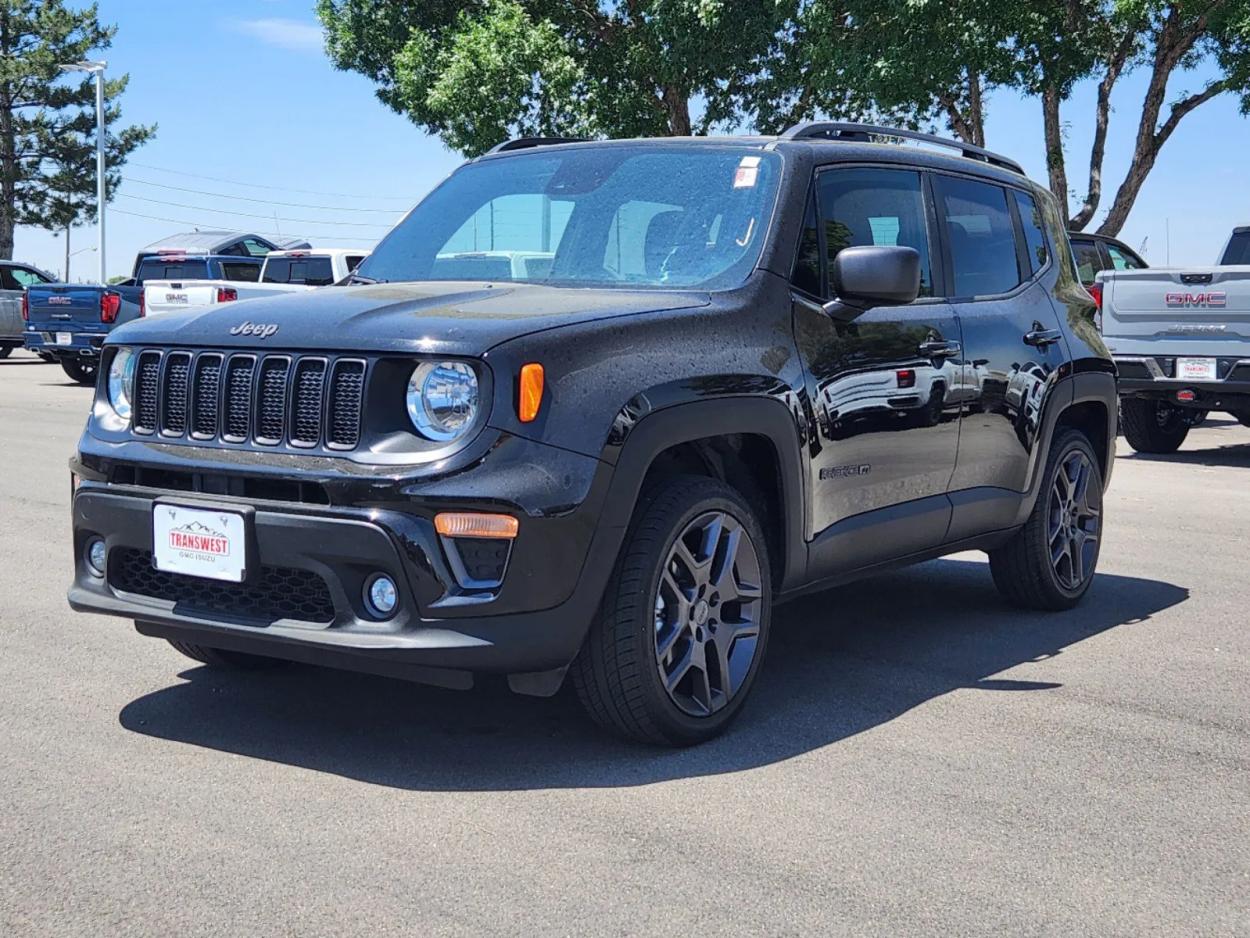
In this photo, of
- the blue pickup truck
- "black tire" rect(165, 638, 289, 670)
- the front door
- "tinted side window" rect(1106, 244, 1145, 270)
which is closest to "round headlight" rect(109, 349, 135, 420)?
"black tire" rect(165, 638, 289, 670)

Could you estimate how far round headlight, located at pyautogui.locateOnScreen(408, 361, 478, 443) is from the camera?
4133 millimetres

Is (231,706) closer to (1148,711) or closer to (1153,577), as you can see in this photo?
(1148,711)

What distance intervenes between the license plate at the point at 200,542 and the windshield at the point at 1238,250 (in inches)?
520

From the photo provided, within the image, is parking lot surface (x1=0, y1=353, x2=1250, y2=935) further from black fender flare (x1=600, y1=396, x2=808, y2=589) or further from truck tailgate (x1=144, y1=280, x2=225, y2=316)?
truck tailgate (x1=144, y1=280, x2=225, y2=316)

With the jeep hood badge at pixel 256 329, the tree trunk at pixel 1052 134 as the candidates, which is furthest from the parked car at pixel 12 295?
the jeep hood badge at pixel 256 329

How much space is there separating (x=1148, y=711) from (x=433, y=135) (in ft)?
81.9

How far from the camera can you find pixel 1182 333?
43.3ft

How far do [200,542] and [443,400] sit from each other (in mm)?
789

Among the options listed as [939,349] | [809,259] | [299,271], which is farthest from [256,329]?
[299,271]

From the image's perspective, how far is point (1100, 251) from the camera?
17.8 meters

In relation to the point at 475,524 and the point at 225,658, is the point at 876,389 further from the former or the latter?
the point at 225,658

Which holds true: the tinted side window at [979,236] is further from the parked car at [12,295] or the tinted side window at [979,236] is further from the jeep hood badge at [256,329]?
the parked car at [12,295]

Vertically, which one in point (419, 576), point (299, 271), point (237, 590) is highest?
point (299, 271)

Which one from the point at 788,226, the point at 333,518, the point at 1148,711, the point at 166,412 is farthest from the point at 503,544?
the point at 1148,711
